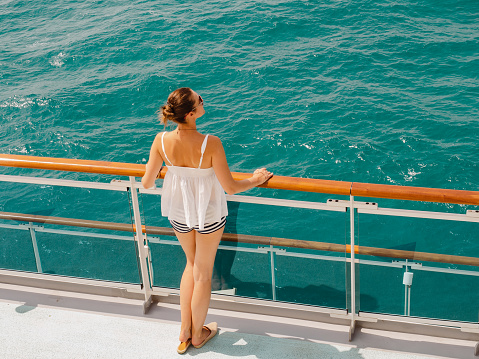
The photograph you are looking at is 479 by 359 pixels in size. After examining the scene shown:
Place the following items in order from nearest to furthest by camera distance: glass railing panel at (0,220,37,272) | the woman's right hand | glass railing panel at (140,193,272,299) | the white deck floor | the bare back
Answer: the bare back, the woman's right hand, the white deck floor, glass railing panel at (140,193,272,299), glass railing panel at (0,220,37,272)

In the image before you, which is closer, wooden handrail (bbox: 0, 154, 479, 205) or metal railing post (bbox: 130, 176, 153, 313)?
wooden handrail (bbox: 0, 154, 479, 205)

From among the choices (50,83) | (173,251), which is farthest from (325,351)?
(50,83)

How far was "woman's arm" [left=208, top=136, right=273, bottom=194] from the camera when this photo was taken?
2994mm

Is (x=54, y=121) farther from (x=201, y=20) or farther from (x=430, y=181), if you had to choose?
(x=430, y=181)

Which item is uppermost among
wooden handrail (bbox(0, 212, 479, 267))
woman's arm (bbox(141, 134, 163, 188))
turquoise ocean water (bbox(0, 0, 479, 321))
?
woman's arm (bbox(141, 134, 163, 188))

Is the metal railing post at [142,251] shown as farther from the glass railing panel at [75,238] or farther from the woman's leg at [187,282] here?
the woman's leg at [187,282]

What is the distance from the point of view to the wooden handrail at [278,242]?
3.29 metres

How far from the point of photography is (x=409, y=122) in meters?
19.6

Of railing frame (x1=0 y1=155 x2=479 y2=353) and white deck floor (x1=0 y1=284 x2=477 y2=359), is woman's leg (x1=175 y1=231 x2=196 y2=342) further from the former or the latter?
railing frame (x1=0 y1=155 x2=479 y2=353)

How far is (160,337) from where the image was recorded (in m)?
3.64

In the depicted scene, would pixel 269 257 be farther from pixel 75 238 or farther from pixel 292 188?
pixel 75 238

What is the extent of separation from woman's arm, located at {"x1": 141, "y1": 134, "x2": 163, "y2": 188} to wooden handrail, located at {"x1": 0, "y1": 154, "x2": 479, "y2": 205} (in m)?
0.15

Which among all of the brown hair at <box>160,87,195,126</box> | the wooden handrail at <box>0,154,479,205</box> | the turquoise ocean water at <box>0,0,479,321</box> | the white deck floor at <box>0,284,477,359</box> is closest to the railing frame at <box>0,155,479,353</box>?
the wooden handrail at <box>0,154,479,205</box>

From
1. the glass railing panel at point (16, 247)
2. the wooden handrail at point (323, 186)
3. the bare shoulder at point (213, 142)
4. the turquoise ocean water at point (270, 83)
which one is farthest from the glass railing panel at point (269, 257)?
the turquoise ocean water at point (270, 83)
